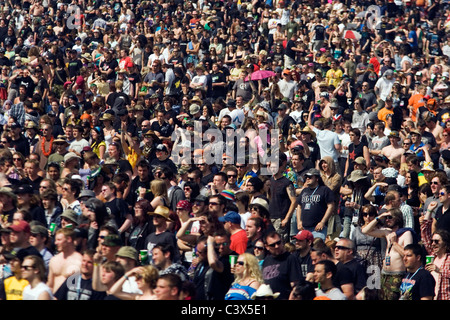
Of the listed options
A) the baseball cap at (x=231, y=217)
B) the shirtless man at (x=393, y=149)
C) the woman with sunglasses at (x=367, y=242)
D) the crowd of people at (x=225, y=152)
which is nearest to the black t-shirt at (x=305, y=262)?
the crowd of people at (x=225, y=152)

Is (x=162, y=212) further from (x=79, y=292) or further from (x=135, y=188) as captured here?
(x=135, y=188)

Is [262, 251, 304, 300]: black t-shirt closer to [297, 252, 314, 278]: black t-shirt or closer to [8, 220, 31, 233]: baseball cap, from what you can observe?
[297, 252, 314, 278]: black t-shirt

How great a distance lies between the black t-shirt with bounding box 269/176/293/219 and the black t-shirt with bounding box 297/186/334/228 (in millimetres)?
559

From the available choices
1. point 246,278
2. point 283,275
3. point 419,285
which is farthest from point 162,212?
point 419,285

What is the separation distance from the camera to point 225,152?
15172 mm

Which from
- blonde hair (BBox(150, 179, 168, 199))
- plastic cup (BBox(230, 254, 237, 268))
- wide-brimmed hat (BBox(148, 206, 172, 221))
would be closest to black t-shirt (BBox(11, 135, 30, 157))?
blonde hair (BBox(150, 179, 168, 199))

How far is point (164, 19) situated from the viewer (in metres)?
28.2

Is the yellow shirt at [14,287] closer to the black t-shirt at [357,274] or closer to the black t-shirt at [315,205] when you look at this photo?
the black t-shirt at [357,274]

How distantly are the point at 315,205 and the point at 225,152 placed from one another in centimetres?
346

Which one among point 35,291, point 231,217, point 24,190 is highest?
point 24,190

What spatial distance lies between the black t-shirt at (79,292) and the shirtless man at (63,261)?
0.14 meters

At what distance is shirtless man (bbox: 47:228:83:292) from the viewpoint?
9.11 meters

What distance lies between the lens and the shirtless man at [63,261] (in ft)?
29.9
